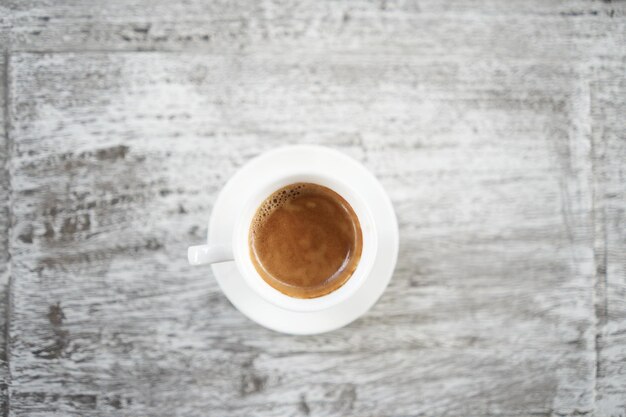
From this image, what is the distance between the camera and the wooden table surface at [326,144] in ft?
3.32

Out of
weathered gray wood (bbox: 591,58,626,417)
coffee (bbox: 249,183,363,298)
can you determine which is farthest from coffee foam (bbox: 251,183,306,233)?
weathered gray wood (bbox: 591,58,626,417)

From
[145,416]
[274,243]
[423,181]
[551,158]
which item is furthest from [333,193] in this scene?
[145,416]

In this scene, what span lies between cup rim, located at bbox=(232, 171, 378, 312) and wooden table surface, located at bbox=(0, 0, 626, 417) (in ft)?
0.75

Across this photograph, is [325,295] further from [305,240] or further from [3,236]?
[3,236]

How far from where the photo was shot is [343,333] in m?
1.01

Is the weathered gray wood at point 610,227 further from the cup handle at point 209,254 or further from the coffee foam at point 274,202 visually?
the cup handle at point 209,254

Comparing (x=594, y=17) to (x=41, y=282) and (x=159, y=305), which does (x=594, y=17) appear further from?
(x=41, y=282)

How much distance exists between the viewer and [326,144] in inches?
39.8

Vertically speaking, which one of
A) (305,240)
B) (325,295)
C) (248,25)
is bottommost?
(325,295)

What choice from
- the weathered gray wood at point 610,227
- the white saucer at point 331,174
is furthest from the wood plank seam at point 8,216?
the weathered gray wood at point 610,227

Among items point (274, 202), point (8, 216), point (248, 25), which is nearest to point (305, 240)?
point (274, 202)

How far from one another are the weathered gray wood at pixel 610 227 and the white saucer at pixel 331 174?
1.57 ft

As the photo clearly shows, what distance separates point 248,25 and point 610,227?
0.84 m

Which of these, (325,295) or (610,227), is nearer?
(325,295)
